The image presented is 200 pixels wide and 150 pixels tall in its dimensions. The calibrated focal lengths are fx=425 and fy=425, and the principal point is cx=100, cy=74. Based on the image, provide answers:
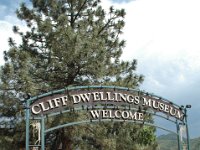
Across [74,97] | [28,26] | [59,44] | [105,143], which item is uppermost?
[28,26]

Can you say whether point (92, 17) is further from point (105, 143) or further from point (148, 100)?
point (148, 100)

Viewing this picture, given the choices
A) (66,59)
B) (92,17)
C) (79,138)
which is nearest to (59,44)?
(66,59)

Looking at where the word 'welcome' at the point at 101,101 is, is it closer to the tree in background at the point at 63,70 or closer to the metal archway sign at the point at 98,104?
the metal archway sign at the point at 98,104

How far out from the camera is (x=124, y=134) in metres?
23.0

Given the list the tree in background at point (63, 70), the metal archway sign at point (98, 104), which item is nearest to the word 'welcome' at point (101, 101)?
the metal archway sign at point (98, 104)

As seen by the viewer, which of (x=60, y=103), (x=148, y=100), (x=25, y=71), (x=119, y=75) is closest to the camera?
(x=60, y=103)

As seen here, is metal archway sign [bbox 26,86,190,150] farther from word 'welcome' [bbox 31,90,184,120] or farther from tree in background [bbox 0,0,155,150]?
tree in background [bbox 0,0,155,150]

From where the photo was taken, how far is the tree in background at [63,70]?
71.7 feet

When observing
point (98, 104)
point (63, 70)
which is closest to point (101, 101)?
point (98, 104)

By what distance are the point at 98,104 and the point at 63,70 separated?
6425mm

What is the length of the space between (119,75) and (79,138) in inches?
178

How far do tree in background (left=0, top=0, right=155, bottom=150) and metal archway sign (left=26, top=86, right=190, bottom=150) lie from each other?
171 inches

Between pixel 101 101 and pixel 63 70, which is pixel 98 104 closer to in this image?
pixel 101 101

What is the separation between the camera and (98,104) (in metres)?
16.6
